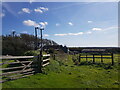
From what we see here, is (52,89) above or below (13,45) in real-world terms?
below

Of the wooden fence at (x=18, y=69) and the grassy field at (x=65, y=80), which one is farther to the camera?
the wooden fence at (x=18, y=69)

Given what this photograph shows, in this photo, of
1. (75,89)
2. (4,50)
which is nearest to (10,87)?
(75,89)

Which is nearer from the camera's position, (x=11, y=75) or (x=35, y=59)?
(x=11, y=75)

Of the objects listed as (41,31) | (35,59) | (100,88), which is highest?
(41,31)

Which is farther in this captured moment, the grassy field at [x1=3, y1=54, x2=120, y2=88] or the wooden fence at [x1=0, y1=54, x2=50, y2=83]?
the wooden fence at [x1=0, y1=54, x2=50, y2=83]

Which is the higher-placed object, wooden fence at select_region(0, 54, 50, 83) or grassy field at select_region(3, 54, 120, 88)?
wooden fence at select_region(0, 54, 50, 83)

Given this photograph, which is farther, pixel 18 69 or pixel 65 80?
pixel 18 69

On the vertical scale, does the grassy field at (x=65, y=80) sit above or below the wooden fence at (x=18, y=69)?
below

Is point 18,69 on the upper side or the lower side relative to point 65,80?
upper

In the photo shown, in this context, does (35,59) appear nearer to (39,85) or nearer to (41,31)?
(39,85)

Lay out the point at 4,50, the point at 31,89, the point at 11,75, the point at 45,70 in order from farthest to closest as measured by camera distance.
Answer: the point at 4,50, the point at 45,70, the point at 11,75, the point at 31,89

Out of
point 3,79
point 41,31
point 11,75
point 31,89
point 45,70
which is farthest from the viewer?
point 41,31

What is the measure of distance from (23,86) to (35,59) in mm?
3415

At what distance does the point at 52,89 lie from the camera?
239 inches
